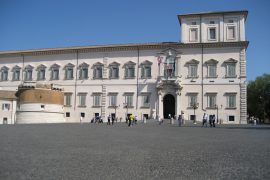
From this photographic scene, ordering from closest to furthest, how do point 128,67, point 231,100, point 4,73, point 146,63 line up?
point 231,100, point 146,63, point 128,67, point 4,73

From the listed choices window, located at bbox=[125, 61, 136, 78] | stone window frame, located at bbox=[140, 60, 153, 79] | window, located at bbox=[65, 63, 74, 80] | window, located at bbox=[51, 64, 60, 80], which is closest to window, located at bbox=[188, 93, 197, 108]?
stone window frame, located at bbox=[140, 60, 153, 79]

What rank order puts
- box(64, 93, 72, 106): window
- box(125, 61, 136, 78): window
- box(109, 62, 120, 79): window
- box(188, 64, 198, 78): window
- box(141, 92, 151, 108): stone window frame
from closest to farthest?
box(188, 64, 198, 78): window
box(141, 92, 151, 108): stone window frame
box(125, 61, 136, 78): window
box(109, 62, 120, 79): window
box(64, 93, 72, 106): window

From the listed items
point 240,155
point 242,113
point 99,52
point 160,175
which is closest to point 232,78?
point 242,113

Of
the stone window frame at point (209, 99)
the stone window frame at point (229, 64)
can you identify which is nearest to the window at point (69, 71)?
the stone window frame at point (209, 99)

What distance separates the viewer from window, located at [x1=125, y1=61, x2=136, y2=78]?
147 ft

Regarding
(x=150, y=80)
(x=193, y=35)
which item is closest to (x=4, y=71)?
(x=150, y=80)

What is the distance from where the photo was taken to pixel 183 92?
4200cm

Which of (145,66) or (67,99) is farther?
(67,99)

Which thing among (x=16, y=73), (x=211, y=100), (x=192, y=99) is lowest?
(x=211, y=100)

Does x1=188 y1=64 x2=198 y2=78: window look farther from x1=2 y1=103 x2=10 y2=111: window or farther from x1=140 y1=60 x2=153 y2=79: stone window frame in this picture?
x1=2 y1=103 x2=10 y2=111: window

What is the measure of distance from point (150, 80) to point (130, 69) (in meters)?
3.60

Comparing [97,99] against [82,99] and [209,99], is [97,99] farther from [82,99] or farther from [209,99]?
[209,99]

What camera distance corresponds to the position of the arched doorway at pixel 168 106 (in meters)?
43.0

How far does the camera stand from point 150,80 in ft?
143
